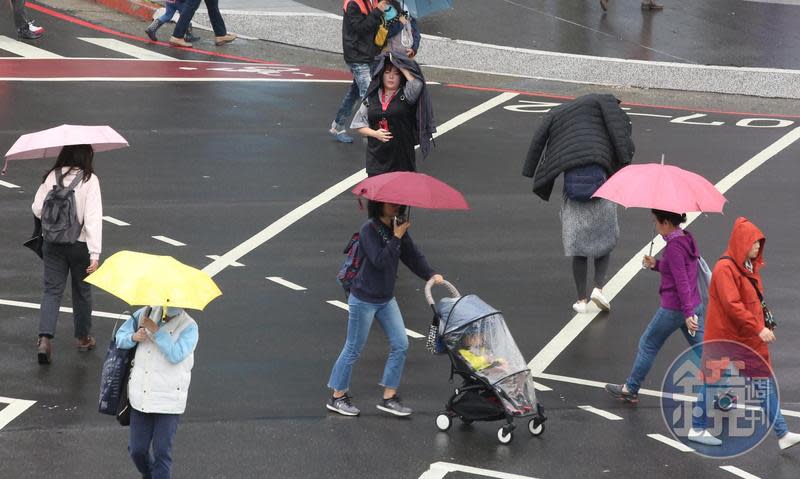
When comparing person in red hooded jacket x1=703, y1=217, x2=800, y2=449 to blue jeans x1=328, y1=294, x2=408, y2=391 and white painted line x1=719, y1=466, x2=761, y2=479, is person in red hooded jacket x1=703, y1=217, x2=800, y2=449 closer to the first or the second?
white painted line x1=719, y1=466, x2=761, y2=479

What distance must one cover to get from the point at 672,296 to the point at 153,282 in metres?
4.08

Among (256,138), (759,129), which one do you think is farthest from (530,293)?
(759,129)

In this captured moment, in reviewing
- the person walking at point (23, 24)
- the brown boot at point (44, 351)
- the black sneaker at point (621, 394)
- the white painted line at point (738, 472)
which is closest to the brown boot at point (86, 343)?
the brown boot at point (44, 351)

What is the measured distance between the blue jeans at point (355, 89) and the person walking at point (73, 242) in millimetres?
5798

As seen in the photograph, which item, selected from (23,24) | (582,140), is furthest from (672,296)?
(23,24)

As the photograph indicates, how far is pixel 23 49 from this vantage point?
20.3 m

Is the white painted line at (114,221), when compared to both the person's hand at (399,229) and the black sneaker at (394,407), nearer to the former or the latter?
the black sneaker at (394,407)

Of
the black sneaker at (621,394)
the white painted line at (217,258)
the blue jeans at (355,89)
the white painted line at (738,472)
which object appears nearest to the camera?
the white painted line at (738,472)

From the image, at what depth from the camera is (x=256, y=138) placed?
1630 centimetres

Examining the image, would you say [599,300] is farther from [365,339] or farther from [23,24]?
[23,24]

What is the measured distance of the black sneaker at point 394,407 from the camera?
9242 millimetres

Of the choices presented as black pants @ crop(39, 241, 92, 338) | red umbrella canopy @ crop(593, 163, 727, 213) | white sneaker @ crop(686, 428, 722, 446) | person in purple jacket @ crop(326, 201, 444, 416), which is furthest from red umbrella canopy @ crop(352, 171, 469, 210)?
black pants @ crop(39, 241, 92, 338)

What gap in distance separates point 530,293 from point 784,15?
1535 cm

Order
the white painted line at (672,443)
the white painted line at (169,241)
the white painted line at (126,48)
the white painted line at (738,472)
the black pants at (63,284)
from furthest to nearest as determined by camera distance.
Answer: the white painted line at (126,48), the white painted line at (169,241), the black pants at (63,284), the white painted line at (672,443), the white painted line at (738,472)
